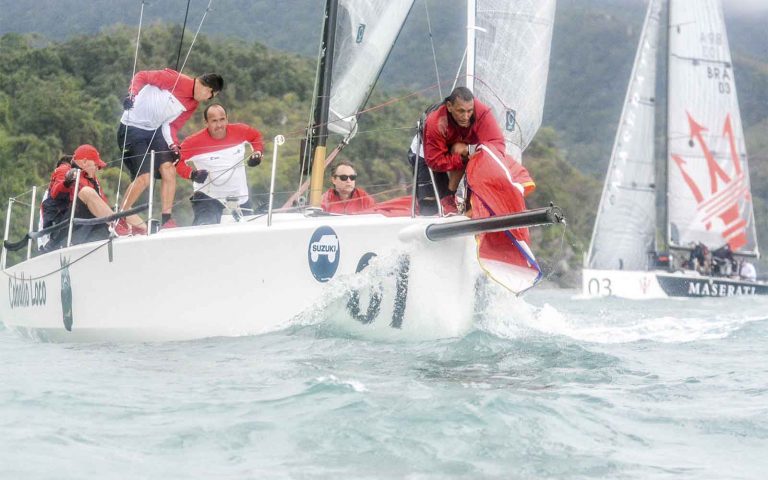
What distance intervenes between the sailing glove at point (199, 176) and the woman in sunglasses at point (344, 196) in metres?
0.75

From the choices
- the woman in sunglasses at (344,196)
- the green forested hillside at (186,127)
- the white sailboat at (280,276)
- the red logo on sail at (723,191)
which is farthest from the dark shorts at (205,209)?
the red logo on sail at (723,191)

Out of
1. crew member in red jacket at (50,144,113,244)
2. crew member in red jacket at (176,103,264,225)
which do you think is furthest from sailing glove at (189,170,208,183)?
crew member in red jacket at (50,144,113,244)

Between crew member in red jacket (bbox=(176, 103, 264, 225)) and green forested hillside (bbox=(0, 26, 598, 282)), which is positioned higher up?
green forested hillside (bbox=(0, 26, 598, 282))

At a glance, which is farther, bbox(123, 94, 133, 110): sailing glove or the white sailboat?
bbox(123, 94, 133, 110): sailing glove

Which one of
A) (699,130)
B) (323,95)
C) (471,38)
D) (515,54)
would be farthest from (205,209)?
(699,130)

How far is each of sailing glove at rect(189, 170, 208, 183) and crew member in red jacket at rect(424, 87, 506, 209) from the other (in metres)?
1.68

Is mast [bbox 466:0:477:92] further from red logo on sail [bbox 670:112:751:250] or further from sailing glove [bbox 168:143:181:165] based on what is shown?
red logo on sail [bbox 670:112:751:250]

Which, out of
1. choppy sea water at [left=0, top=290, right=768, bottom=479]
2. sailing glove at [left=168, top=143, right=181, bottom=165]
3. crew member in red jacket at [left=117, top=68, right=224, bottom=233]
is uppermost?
crew member in red jacket at [left=117, top=68, right=224, bottom=233]

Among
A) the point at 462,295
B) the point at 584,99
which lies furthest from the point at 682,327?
the point at 584,99

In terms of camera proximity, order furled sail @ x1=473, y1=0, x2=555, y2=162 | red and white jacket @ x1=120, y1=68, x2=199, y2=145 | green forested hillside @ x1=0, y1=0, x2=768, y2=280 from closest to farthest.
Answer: red and white jacket @ x1=120, y1=68, x2=199, y2=145
furled sail @ x1=473, y1=0, x2=555, y2=162
green forested hillside @ x1=0, y1=0, x2=768, y2=280

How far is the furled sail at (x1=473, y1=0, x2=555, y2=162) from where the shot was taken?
28.9 ft

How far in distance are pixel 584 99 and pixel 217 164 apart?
8360 cm

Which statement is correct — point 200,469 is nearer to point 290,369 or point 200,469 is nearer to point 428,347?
point 290,369

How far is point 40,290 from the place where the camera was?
735 centimetres
